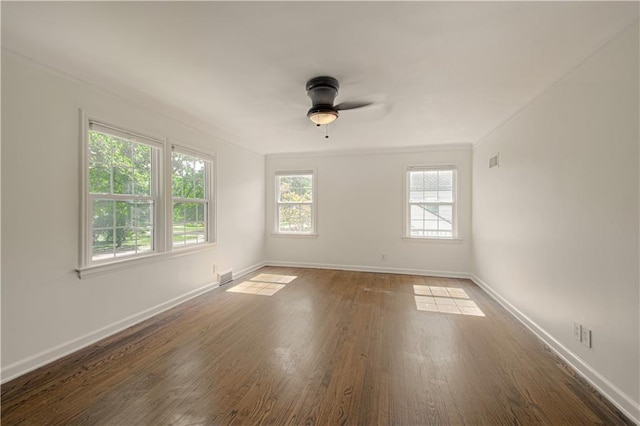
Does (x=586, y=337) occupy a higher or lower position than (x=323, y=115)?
lower

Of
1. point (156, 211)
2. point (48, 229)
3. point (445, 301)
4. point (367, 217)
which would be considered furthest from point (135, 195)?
point (445, 301)

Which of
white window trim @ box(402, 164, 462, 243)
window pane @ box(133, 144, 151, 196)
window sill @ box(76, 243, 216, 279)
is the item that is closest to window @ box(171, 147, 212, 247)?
window sill @ box(76, 243, 216, 279)

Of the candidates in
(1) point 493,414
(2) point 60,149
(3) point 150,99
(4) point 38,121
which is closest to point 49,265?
(2) point 60,149

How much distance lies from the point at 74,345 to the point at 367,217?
178 inches

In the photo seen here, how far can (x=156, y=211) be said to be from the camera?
3324 mm

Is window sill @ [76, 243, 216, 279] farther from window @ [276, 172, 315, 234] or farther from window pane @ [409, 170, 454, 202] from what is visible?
window pane @ [409, 170, 454, 202]

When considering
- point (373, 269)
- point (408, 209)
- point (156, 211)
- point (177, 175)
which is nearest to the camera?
point (156, 211)

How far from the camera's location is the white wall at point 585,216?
1.74m

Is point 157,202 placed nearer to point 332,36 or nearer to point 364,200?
point 332,36

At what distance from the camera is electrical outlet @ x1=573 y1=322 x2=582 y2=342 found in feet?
7.10

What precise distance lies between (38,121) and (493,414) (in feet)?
12.8

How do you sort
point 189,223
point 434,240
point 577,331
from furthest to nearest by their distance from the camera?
point 434,240
point 189,223
point 577,331

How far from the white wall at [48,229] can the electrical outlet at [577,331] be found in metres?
4.16

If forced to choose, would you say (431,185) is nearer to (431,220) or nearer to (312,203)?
(431,220)
